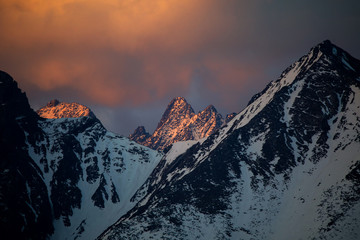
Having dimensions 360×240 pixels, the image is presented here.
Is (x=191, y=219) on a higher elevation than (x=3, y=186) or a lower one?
lower

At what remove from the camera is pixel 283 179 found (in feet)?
515

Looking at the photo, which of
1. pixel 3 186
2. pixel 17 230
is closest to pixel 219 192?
pixel 17 230

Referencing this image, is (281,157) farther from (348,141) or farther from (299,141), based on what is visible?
(348,141)

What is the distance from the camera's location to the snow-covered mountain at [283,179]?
127 metres

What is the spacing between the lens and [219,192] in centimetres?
15800

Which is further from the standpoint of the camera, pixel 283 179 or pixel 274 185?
pixel 283 179

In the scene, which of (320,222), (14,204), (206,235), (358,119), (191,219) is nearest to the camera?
(320,222)

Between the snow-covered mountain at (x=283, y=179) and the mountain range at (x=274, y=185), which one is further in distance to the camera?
the mountain range at (x=274, y=185)

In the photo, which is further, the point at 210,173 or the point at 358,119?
the point at 210,173

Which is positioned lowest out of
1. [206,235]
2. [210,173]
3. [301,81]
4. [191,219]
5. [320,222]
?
[320,222]

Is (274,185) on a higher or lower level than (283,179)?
lower

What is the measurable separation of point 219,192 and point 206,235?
97.9 ft

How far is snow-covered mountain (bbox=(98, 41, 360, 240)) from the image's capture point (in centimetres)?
12662

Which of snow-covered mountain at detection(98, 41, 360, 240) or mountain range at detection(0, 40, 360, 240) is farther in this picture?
mountain range at detection(0, 40, 360, 240)
